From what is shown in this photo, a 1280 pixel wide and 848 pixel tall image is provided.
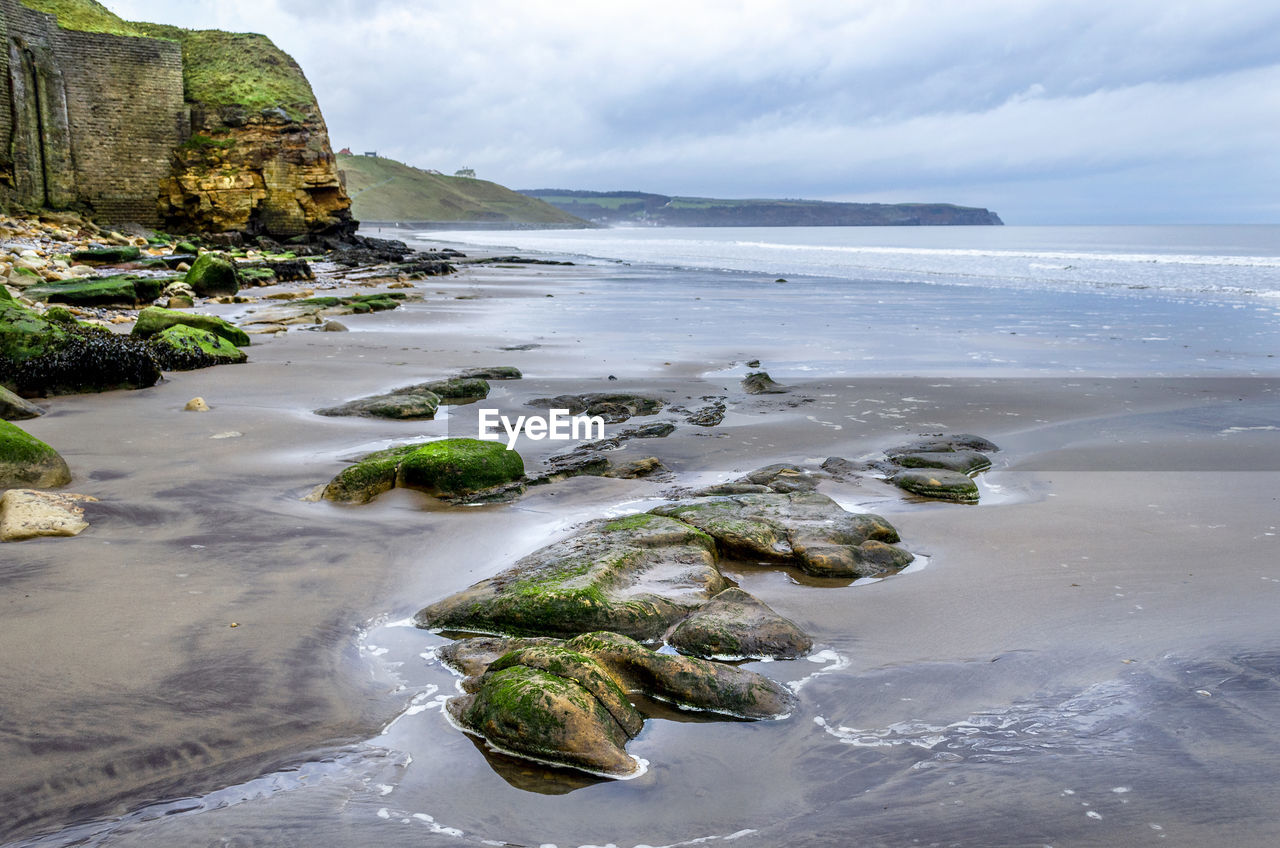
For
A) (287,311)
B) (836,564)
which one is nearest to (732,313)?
(287,311)

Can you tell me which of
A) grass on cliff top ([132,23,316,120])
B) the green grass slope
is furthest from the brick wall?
the green grass slope

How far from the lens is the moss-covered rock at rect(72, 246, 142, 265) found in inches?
748

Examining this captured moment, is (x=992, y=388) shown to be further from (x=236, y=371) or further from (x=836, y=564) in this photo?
(x=236, y=371)

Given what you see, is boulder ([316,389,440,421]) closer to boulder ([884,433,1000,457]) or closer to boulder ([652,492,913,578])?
boulder ([652,492,913,578])

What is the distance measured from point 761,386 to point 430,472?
13.6 ft

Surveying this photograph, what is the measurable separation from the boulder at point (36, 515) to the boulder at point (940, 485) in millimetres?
4188

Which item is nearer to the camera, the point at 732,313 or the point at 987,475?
the point at 987,475

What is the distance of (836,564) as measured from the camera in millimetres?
3867

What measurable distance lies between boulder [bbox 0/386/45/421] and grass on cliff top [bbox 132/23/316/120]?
88.5ft

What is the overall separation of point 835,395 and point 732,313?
7826mm

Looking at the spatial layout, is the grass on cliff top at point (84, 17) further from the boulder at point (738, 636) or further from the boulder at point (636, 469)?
the boulder at point (738, 636)

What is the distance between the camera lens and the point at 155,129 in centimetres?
2916

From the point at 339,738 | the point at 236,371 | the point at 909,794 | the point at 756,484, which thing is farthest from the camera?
the point at 236,371

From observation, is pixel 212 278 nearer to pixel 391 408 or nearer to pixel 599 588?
pixel 391 408
